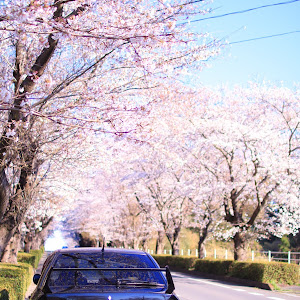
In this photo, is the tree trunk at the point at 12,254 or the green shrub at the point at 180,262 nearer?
the tree trunk at the point at 12,254

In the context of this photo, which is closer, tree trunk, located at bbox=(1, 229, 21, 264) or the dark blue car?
the dark blue car

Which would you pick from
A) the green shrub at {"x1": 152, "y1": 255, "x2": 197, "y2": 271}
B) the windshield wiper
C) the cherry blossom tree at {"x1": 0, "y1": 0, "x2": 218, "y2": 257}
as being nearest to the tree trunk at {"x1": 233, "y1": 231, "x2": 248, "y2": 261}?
the green shrub at {"x1": 152, "y1": 255, "x2": 197, "y2": 271}

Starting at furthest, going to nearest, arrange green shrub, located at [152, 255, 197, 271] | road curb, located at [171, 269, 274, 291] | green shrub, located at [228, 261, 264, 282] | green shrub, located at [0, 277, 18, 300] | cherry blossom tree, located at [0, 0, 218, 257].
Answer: green shrub, located at [152, 255, 197, 271] → green shrub, located at [228, 261, 264, 282] → road curb, located at [171, 269, 274, 291] → green shrub, located at [0, 277, 18, 300] → cherry blossom tree, located at [0, 0, 218, 257]

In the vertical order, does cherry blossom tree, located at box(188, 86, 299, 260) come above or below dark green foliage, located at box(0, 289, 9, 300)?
above

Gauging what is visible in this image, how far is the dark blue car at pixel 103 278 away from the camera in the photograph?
15.6 ft

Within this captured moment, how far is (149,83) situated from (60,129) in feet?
8.27

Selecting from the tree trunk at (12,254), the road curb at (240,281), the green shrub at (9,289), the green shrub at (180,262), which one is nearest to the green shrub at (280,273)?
the road curb at (240,281)

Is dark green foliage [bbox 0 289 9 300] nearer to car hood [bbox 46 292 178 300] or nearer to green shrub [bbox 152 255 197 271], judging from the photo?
car hood [bbox 46 292 178 300]

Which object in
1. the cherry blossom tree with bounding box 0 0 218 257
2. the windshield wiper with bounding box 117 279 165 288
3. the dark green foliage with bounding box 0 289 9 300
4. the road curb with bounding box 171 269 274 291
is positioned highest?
the cherry blossom tree with bounding box 0 0 218 257

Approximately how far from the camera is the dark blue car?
15.6 feet

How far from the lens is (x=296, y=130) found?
2448 cm

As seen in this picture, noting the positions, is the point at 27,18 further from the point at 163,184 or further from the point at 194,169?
the point at 163,184

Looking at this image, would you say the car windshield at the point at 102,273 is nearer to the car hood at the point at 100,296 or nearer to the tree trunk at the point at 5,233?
the car hood at the point at 100,296

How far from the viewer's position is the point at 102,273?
5457mm
